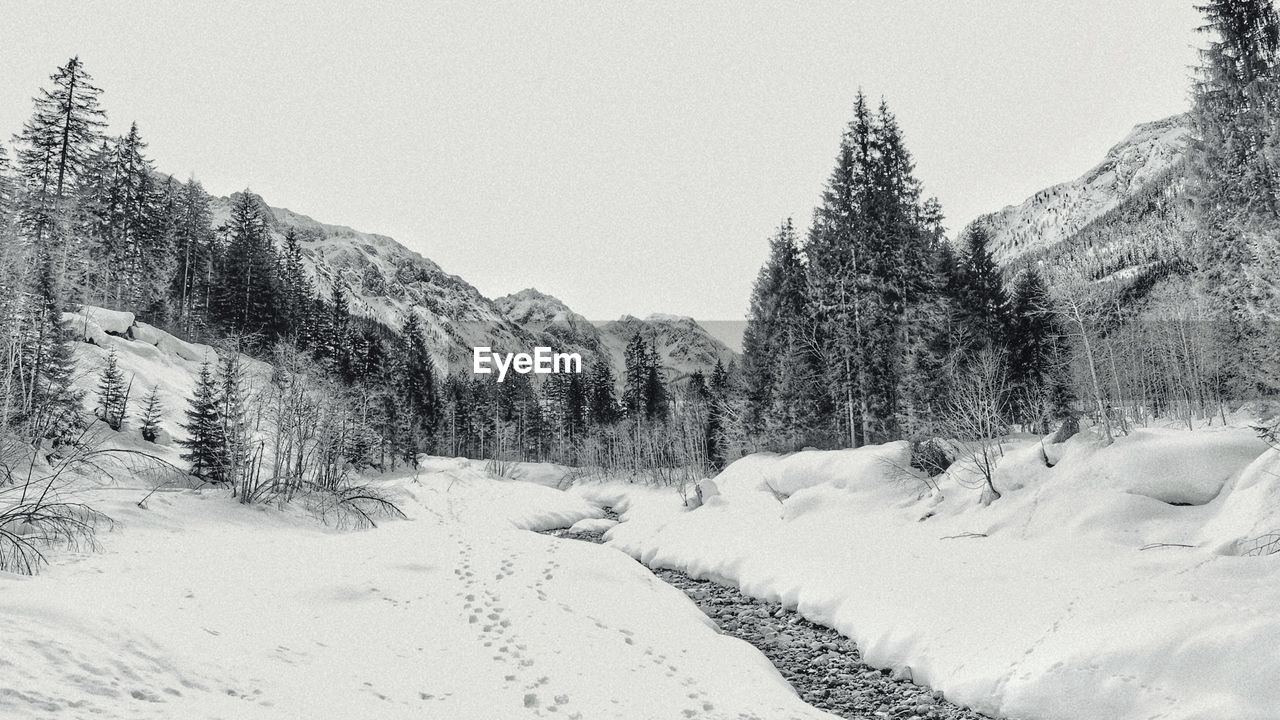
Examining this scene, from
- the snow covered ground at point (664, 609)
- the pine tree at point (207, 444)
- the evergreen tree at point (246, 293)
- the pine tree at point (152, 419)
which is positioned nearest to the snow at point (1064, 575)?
the snow covered ground at point (664, 609)

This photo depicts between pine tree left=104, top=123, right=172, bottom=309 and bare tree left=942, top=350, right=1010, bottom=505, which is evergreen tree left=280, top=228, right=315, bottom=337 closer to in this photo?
pine tree left=104, top=123, right=172, bottom=309

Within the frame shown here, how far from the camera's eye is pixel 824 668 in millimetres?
10375

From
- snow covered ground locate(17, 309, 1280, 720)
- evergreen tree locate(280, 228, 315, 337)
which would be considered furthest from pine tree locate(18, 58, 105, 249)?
snow covered ground locate(17, 309, 1280, 720)

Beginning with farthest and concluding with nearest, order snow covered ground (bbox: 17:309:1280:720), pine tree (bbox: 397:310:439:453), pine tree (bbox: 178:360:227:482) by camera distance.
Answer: pine tree (bbox: 397:310:439:453) < pine tree (bbox: 178:360:227:482) < snow covered ground (bbox: 17:309:1280:720)

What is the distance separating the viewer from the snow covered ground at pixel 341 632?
14.5 feet

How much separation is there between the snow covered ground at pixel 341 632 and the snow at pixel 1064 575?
119 inches

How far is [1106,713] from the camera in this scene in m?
6.83

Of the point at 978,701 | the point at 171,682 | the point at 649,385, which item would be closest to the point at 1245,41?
the point at 978,701

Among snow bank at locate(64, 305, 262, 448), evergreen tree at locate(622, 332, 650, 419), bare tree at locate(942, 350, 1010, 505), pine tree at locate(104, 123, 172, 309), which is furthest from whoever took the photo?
evergreen tree at locate(622, 332, 650, 419)

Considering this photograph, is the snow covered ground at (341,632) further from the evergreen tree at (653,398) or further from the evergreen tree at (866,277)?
the evergreen tree at (653,398)

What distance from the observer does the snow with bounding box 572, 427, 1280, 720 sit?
683cm

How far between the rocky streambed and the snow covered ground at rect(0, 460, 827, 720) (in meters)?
0.96

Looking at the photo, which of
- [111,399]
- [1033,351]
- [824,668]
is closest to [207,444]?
[111,399]

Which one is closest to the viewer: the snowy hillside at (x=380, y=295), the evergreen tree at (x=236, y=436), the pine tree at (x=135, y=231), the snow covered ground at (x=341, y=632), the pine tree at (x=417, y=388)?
the snow covered ground at (x=341, y=632)
